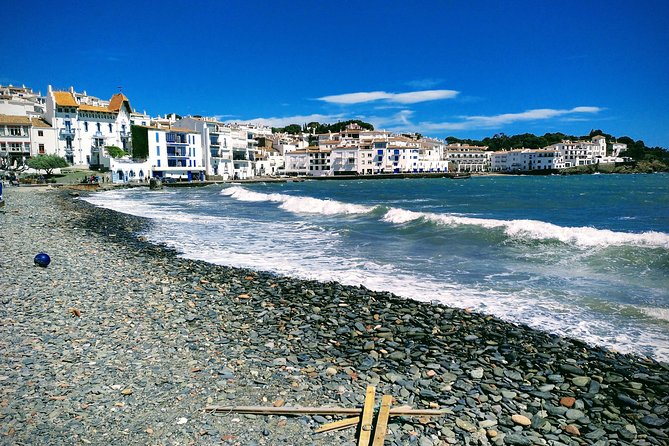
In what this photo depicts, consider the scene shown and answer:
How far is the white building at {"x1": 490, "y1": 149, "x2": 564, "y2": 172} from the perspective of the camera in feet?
520

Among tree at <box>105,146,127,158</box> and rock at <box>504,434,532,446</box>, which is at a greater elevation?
tree at <box>105,146,127,158</box>

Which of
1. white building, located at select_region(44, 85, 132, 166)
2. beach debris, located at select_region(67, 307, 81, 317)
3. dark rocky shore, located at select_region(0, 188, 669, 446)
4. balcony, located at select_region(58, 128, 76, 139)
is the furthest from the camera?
white building, located at select_region(44, 85, 132, 166)

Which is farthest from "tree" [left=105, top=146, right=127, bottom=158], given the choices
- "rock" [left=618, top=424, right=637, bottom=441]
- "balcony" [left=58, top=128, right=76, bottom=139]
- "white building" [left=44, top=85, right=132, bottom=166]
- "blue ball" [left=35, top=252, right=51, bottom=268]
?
"rock" [left=618, top=424, right=637, bottom=441]

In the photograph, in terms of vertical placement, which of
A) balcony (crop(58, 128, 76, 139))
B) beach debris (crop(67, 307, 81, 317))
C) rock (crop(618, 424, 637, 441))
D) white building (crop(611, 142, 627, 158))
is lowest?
rock (crop(618, 424, 637, 441))

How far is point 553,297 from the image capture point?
9.11 meters

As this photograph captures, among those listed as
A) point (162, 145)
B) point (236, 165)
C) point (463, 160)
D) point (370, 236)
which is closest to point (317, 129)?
point (463, 160)

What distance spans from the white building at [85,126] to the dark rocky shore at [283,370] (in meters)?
75.3

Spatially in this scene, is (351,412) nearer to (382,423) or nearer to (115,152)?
(382,423)

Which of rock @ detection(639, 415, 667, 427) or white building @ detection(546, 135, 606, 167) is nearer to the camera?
rock @ detection(639, 415, 667, 427)

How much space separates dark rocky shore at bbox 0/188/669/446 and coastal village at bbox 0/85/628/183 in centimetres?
7097

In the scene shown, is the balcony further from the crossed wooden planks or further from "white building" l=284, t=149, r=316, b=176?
the crossed wooden planks

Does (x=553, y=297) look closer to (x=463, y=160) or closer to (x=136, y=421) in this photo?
(x=136, y=421)

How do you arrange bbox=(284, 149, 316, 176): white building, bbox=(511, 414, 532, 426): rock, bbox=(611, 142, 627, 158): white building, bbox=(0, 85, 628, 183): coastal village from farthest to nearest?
bbox=(611, 142, 627, 158): white building
bbox=(284, 149, 316, 176): white building
bbox=(0, 85, 628, 183): coastal village
bbox=(511, 414, 532, 426): rock

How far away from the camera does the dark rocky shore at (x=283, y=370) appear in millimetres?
4188
